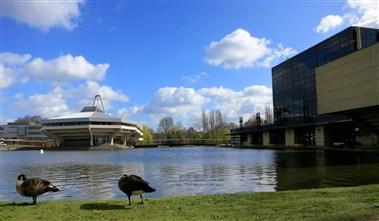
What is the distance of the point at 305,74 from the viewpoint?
113000mm

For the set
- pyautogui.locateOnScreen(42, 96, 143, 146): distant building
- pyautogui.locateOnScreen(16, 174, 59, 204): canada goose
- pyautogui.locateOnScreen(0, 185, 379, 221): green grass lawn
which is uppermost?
pyautogui.locateOnScreen(42, 96, 143, 146): distant building

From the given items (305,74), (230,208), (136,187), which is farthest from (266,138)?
(230,208)

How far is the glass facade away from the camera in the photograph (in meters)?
91.3

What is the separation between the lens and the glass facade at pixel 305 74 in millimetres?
91312

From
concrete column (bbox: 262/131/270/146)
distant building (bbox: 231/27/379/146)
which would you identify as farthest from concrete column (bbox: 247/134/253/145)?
concrete column (bbox: 262/131/270/146)

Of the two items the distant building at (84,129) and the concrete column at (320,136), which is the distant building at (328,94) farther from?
the distant building at (84,129)

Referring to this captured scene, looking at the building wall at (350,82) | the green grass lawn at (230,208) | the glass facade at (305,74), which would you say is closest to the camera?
the green grass lawn at (230,208)

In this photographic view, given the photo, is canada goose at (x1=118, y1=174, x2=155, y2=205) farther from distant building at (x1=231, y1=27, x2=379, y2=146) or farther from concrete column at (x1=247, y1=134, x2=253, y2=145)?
concrete column at (x1=247, y1=134, x2=253, y2=145)

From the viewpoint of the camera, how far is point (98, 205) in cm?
1409

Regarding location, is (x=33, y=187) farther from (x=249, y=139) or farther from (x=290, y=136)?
(x=249, y=139)

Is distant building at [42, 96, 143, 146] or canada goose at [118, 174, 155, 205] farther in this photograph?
distant building at [42, 96, 143, 146]

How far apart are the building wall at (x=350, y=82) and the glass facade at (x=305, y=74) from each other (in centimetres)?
1693

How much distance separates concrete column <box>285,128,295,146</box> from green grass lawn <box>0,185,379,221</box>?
3963 inches

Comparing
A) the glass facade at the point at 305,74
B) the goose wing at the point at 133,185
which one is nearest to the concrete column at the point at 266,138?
the glass facade at the point at 305,74
